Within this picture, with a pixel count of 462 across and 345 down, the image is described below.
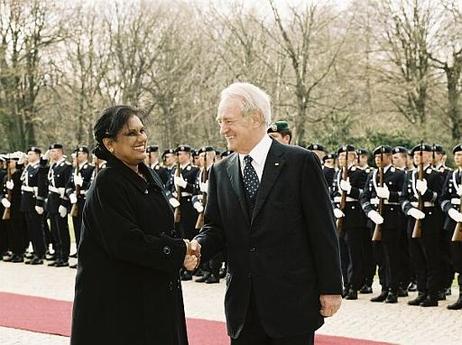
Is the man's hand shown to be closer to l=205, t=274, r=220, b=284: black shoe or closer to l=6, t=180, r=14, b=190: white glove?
l=205, t=274, r=220, b=284: black shoe

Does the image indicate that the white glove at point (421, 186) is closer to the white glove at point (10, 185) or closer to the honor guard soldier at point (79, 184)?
the honor guard soldier at point (79, 184)

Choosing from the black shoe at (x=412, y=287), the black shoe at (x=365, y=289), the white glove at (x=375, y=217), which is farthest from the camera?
the black shoe at (x=412, y=287)

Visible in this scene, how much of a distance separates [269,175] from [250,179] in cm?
15

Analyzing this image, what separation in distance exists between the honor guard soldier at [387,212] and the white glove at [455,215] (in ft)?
3.53

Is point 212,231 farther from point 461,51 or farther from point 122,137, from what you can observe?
point 461,51

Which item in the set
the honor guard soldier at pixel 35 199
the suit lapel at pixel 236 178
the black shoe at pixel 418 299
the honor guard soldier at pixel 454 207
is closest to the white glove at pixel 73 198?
the honor guard soldier at pixel 35 199

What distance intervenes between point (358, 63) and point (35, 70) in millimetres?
13234

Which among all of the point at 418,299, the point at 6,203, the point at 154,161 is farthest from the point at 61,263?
the point at 418,299

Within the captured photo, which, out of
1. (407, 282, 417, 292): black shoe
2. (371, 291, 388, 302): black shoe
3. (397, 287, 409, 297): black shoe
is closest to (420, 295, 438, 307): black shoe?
(371, 291, 388, 302): black shoe

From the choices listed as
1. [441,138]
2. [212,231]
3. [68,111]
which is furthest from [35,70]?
[212,231]

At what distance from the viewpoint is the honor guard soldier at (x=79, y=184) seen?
14.8 metres

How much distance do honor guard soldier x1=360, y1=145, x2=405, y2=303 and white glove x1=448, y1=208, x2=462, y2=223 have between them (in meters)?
1.08

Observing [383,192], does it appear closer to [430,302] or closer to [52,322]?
[430,302]

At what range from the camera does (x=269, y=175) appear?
4.52 meters
